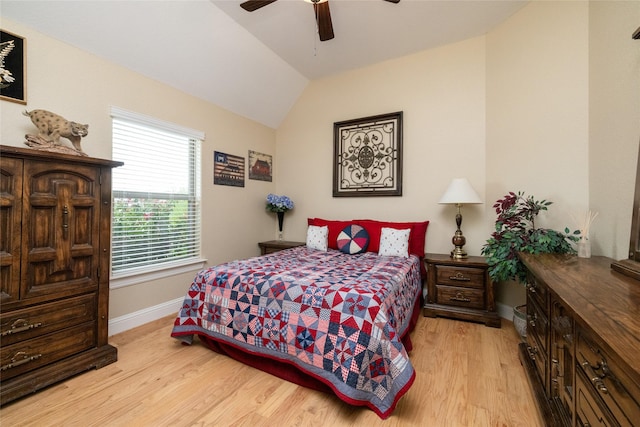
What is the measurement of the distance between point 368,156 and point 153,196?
2.55 m

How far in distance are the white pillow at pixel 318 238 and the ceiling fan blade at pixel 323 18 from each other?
204 centimetres

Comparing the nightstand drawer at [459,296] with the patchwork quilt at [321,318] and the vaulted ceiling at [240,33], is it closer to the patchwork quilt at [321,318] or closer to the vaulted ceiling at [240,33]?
the patchwork quilt at [321,318]

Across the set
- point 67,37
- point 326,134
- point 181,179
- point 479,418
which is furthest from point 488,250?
point 67,37

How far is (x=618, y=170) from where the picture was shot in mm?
1730

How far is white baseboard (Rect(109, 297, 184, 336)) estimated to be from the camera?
242 centimetres


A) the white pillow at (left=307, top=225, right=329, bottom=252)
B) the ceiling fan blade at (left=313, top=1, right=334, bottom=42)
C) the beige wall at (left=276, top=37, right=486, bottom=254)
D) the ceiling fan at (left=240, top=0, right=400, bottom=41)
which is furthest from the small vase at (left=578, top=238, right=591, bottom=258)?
the ceiling fan blade at (left=313, top=1, right=334, bottom=42)

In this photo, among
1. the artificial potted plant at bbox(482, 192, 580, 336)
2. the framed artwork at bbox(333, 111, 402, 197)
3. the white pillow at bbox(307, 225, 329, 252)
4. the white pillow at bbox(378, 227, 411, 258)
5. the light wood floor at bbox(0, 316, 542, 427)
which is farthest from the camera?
the framed artwork at bbox(333, 111, 402, 197)

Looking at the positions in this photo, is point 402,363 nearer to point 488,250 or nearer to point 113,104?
point 488,250

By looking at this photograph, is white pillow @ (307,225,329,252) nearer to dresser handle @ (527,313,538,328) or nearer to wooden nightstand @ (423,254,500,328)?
wooden nightstand @ (423,254,500,328)

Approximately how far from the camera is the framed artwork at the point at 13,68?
5.89ft

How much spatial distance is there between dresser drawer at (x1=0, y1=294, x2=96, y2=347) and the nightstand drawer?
116 inches

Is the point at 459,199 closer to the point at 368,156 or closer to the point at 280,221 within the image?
the point at 368,156

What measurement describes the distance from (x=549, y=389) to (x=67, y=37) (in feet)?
12.7

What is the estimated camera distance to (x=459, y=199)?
2719 millimetres
